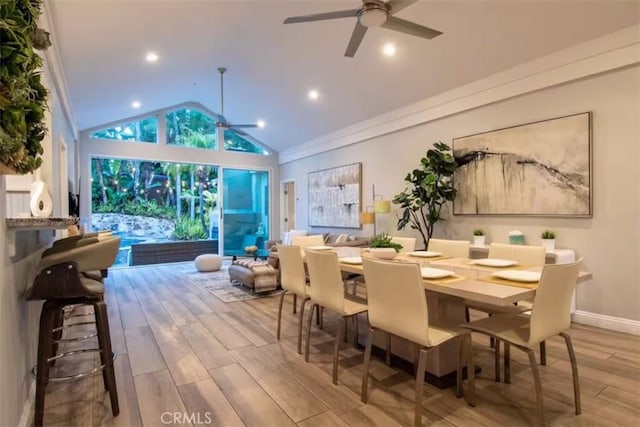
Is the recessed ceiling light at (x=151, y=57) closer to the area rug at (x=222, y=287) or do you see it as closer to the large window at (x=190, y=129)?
the large window at (x=190, y=129)

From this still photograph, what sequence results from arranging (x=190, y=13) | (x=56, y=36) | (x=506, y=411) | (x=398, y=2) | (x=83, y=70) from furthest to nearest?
1. (x=83, y=70)
2. (x=190, y=13)
3. (x=56, y=36)
4. (x=398, y=2)
5. (x=506, y=411)

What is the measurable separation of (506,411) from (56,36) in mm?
5320

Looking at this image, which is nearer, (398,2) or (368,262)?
(368,262)

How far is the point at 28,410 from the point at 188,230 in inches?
308

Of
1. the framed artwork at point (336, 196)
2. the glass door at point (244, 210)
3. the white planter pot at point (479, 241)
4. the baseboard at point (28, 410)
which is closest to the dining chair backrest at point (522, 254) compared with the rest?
the white planter pot at point (479, 241)

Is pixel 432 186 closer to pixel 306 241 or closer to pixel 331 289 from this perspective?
pixel 306 241

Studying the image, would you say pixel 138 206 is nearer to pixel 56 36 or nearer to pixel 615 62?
pixel 56 36

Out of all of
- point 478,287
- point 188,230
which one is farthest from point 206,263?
point 478,287

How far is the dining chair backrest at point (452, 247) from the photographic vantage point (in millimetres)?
3359

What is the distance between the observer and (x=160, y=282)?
19.4ft

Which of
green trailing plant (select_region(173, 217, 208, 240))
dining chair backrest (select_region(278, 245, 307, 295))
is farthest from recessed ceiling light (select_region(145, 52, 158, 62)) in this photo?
green trailing plant (select_region(173, 217, 208, 240))

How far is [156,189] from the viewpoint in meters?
9.39

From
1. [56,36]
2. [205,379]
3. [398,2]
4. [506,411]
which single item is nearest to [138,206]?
[56,36]

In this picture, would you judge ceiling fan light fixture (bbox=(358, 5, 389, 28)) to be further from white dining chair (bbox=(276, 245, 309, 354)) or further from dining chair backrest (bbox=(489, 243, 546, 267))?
dining chair backrest (bbox=(489, 243, 546, 267))
